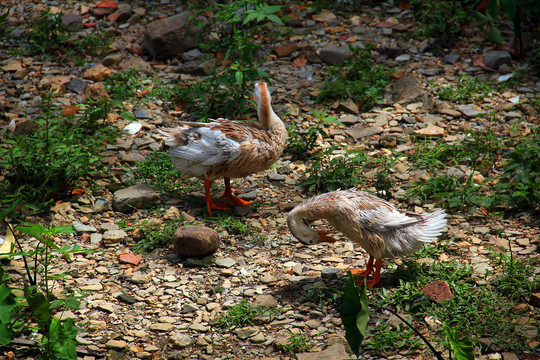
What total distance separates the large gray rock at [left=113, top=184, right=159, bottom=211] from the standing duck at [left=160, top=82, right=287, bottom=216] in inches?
16.2

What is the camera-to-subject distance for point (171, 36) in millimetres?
8172

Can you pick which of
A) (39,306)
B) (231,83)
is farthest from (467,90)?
(39,306)

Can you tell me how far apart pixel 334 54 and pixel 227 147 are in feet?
10.8

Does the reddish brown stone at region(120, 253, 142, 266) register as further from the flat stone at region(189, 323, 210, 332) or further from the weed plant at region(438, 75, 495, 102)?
the weed plant at region(438, 75, 495, 102)

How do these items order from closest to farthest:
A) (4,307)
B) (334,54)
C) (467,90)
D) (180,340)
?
(4,307) → (180,340) → (467,90) → (334,54)

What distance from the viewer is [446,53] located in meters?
8.17

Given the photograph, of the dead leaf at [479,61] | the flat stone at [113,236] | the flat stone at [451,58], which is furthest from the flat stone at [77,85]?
the dead leaf at [479,61]

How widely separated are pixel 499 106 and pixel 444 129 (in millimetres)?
870

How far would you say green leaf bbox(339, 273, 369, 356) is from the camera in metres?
3.03

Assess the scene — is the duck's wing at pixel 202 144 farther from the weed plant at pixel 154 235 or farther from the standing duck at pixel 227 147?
the weed plant at pixel 154 235

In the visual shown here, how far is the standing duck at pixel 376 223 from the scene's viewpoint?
4289mm

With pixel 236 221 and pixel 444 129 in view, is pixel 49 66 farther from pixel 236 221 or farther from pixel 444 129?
pixel 444 129

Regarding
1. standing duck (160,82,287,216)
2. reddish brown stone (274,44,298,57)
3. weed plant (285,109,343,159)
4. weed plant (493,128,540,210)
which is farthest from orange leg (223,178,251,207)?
reddish brown stone (274,44,298,57)

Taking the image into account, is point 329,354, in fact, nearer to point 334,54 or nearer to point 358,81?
point 358,81
